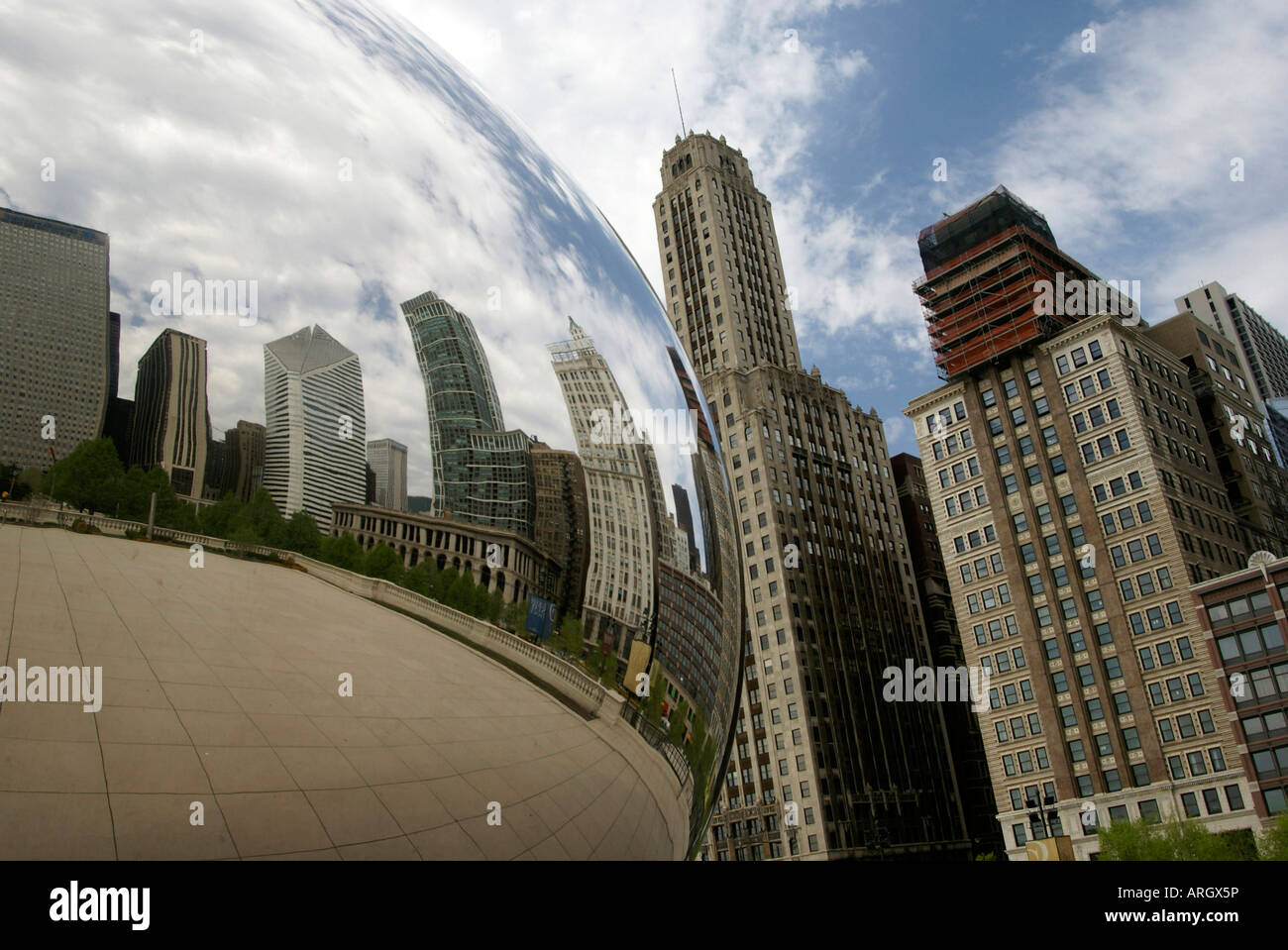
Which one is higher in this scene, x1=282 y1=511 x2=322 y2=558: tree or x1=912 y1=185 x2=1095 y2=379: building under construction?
x1=912 y1=185 x2=1095 y2=379: building under construction

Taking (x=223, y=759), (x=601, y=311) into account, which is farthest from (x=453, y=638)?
(x=601, y=311)

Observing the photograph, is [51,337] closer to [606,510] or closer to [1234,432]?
[606,510]

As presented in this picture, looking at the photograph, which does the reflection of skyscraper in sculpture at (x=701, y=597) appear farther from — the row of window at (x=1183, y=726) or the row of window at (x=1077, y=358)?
the row of window at (x=1077, y=358)

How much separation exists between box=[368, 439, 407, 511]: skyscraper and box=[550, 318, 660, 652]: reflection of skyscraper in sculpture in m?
0.35

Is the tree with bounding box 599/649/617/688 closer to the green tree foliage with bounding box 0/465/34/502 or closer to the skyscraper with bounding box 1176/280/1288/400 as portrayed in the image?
the green tree foliage with bounding box 0/465/34/502

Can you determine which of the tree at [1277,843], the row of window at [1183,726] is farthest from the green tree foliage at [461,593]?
the row of window at [1183,726]

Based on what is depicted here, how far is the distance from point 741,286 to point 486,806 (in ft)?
291

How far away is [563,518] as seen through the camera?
161 cm

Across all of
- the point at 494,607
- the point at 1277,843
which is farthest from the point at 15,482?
the point at 1277,843

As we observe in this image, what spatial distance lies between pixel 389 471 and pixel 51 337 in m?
0.49

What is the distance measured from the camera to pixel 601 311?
1897 mm

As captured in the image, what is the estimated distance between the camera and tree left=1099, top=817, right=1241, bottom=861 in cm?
3819

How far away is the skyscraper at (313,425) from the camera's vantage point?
55.1 inches

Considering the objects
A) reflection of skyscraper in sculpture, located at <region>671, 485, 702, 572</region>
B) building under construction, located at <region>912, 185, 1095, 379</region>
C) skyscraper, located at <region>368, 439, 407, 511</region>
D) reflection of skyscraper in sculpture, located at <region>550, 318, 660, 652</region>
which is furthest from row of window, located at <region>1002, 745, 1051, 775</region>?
skyscraper, located at <region>368, 439, 407, 511</region>
